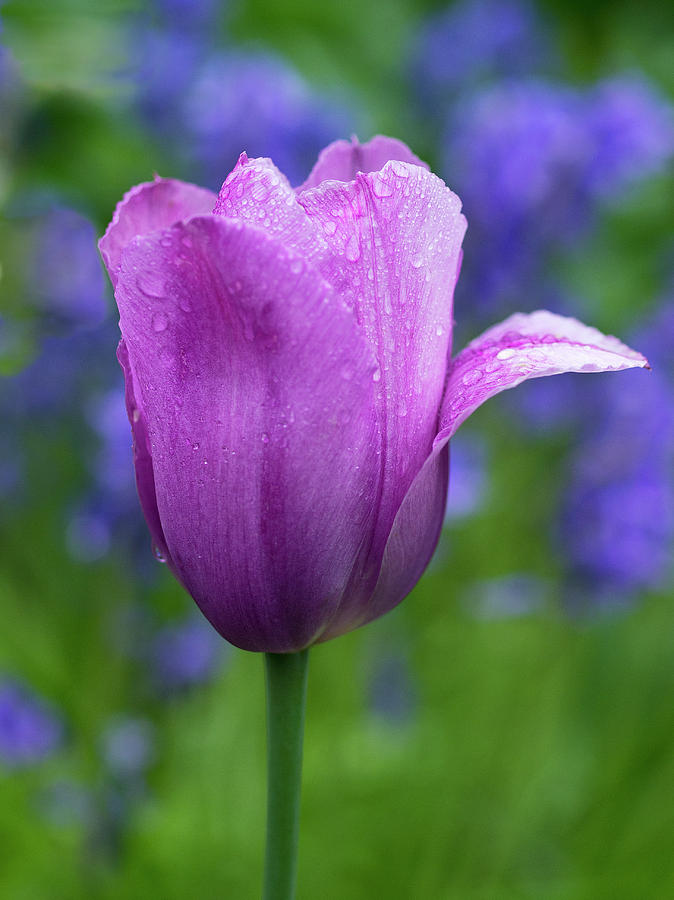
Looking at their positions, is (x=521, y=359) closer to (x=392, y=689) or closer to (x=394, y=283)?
(x=394, y=283)

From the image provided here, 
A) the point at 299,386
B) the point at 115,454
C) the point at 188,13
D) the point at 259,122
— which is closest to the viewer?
the point at 299,386

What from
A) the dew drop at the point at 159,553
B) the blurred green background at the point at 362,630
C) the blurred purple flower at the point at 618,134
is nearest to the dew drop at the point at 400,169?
the dew drop at the point at 159,553

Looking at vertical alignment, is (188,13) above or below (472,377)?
above

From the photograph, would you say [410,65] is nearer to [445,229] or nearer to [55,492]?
[55,492]

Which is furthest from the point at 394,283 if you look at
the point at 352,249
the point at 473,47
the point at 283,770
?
the point at 473,47

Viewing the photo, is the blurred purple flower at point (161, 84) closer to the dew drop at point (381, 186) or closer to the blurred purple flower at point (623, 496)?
the blurred purple flower at point (623, 496)

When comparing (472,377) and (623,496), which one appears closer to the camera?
(472,377)
